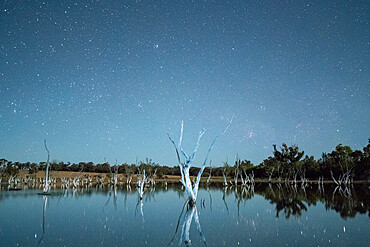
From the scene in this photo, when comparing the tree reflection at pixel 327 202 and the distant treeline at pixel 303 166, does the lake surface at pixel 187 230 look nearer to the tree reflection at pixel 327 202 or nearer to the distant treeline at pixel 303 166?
the tree reflection at pixel 327 202

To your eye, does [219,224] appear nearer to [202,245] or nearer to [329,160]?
[202,245]

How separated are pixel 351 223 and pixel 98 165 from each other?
87.4 meters

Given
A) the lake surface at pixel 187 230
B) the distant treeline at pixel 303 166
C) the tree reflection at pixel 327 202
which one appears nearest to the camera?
the lake surface at pixel 187 230

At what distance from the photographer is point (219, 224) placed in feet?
32.7

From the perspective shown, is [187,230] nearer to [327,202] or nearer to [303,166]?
[327,202]

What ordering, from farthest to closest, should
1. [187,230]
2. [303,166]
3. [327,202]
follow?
[303,166]
[327,202]
[187,230]

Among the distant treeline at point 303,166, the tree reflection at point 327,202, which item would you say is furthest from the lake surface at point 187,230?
the distant treeline at point 303,166

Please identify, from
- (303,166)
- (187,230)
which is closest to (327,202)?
(187,230)

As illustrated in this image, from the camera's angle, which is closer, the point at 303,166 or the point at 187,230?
the point at 187,230

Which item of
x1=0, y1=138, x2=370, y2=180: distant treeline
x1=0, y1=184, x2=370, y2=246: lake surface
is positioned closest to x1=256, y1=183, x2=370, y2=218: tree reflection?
x1=0, y1=184, x2=370, y2=246: lake surface

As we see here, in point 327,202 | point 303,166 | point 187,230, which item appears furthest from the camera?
point 303,166

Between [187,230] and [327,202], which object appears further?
[327,202]

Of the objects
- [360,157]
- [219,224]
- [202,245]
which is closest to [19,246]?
[202,245]

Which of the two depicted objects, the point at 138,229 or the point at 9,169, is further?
the point at 9,169
